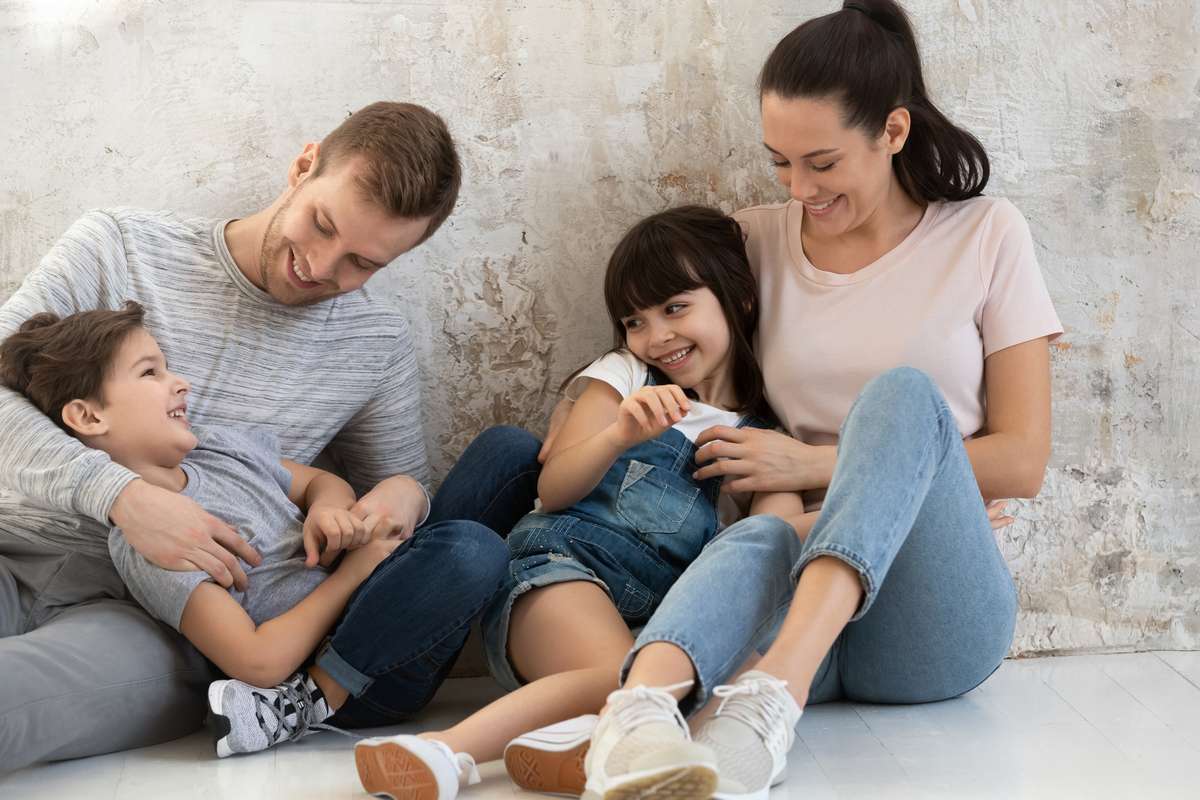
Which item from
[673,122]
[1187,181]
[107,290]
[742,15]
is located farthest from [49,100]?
[1187,181]

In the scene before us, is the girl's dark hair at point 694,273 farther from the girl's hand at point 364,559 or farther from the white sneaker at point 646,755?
the white sneaker at point 646,755

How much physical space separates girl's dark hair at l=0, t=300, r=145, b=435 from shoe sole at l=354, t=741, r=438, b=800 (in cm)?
70

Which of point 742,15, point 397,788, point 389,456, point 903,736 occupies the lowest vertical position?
point 903,736

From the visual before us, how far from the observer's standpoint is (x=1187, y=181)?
230cm

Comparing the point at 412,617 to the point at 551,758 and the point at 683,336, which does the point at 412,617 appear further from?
the point at 683,336

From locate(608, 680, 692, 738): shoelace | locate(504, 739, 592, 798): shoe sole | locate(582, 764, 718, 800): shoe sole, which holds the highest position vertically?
locate(608, 680, 692, 738): shoelace

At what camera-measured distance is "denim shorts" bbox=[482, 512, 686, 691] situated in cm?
182

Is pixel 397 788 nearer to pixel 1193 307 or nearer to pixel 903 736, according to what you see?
pixel 903 736

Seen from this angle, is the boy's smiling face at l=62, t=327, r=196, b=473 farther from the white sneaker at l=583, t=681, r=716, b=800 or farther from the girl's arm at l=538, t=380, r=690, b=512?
the white sneaker at l=583, t=681, r=716, b=800

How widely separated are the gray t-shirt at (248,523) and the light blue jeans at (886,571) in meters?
0.63

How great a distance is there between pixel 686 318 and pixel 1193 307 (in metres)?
1.04

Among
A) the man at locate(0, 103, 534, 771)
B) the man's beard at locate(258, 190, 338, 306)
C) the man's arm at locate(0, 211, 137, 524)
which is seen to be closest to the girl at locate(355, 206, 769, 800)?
the man at locate(0, 103, 534, 771)

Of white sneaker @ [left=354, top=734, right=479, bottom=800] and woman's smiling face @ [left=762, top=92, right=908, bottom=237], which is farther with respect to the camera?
woman's smiling face @ [left=762, top=92, right=908, bottom=237]

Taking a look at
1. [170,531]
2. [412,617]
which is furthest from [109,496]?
[412,617]
